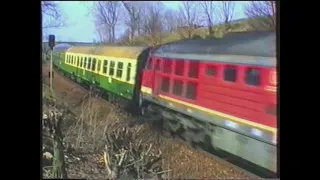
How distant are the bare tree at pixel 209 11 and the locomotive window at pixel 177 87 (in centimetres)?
A: 19

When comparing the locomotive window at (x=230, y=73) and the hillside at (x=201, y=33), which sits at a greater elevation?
the hillside at (x=201, y=33)

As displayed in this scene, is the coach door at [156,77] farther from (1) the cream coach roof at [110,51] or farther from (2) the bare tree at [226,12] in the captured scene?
(2) the bare tree at [226,12]

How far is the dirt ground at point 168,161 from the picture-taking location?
1.29 m

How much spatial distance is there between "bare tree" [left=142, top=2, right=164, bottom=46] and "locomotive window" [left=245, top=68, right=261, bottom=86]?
0.29 meters

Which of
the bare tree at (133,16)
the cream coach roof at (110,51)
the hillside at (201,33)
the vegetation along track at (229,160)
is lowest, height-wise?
the vegetation along track at (229,160)

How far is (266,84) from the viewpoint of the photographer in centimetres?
130

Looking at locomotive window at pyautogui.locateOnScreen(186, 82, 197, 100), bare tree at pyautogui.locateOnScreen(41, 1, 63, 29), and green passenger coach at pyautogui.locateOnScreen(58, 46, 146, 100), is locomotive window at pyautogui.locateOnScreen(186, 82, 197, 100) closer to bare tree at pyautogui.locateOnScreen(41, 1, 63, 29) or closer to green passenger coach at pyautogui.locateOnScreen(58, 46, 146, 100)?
green passenger coach at pyautogui.locateOnScreen(58, 46, 146, 100)

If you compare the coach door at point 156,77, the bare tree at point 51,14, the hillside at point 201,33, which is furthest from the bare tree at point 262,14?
the bare tree at point 51,14

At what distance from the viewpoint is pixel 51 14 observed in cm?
129

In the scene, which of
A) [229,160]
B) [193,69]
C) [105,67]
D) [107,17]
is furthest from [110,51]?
[229,160]
